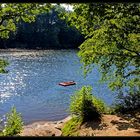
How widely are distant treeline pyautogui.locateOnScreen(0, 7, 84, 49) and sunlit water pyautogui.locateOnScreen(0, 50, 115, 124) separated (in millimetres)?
51729

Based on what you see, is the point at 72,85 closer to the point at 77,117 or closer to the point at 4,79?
the point at 4,79

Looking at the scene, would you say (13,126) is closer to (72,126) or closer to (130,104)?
(72,126)

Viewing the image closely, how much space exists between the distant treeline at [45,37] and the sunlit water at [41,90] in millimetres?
51729

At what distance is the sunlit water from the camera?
39.2m

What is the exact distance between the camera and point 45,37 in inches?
5413

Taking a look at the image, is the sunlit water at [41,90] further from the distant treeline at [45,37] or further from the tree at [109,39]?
the distant treeline at [45,37]

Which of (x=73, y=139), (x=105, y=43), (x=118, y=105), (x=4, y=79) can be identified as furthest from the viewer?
(x=4, y=79)

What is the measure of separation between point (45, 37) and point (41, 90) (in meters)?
86.7

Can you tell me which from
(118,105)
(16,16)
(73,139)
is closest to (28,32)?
(118,105)

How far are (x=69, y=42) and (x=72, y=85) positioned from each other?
84.9m

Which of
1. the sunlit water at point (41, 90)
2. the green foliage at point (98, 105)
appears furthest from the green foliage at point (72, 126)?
the sunlit water at point (41, 90)

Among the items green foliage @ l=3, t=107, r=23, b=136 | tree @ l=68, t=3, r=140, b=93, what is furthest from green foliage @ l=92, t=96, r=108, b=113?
green foliage @ l=3, t=107, r=23, b=136

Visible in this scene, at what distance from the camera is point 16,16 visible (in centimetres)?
1280

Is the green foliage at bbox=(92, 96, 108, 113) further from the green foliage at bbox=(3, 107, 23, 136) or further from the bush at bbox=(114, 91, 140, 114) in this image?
the green foliage at bbox=(3, 107, 23, 136)
